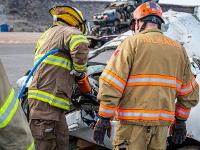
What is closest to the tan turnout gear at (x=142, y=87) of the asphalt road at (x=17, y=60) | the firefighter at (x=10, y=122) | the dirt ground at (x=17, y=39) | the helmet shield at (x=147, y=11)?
the helmet shield at (x=147, y=11)

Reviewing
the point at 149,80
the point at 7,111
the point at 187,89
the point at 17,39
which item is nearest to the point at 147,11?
the point at 149,80

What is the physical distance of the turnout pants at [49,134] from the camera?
4.19 metres

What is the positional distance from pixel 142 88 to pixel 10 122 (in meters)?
1.57

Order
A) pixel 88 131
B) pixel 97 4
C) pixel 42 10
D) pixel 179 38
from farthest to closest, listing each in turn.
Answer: pixel 97 4 → pixel 42 10 → pixel 179 38 → pixel 88 131

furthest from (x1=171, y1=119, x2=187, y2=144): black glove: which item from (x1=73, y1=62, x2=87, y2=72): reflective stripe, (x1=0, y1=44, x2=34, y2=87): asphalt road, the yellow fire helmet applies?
(x1=0, y1=44, x2=34, y2=87): asphalt road

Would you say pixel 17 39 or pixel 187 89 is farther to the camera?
pixel 17 39

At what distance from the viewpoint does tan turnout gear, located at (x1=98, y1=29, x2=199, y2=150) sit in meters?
3.24

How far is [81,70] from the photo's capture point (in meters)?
4.16

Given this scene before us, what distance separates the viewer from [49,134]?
14.0ft

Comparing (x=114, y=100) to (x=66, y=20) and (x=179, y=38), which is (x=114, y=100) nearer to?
(x=66, y=20)

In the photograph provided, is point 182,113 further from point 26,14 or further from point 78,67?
point 26,14

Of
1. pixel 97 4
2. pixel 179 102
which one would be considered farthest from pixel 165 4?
pixel 179 102

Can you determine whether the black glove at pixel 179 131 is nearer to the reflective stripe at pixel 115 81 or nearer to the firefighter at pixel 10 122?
the reflective stripe at pixel 115 81

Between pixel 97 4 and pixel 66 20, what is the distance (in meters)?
29.0
